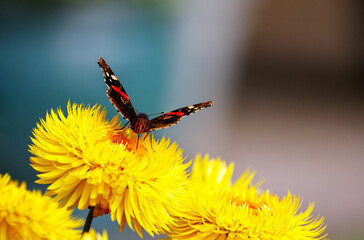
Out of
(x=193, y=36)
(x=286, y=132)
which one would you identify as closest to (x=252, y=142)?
(x=286, y=132)

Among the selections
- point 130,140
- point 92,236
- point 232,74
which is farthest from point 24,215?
point 232,74

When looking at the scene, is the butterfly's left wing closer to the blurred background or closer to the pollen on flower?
the pollen on flower

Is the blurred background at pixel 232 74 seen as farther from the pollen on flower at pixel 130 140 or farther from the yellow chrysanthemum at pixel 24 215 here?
the yellow chrysanthemum at pixel 24 215

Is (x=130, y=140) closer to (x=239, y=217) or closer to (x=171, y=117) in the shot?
(x=171, y=117)

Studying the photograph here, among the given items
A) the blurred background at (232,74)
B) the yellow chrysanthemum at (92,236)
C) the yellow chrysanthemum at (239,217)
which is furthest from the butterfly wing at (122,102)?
the blurred background at (232,74)

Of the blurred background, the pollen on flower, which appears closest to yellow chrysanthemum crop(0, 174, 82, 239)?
the pollen on flower
